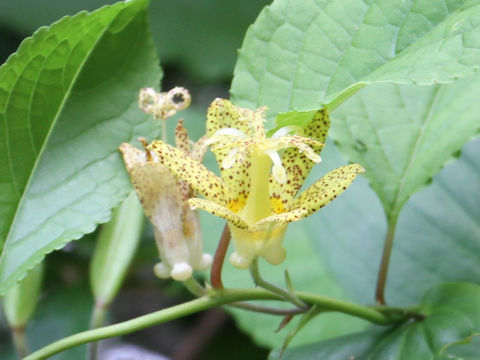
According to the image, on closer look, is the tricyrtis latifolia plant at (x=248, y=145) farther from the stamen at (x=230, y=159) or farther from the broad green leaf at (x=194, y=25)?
the broad green leaf at (x=194, y=25)

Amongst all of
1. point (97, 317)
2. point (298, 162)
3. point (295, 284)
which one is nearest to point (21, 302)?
point (97, 317)

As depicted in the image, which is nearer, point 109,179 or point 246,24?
point 109,179

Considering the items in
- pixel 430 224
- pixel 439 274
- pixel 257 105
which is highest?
pixel 257 105

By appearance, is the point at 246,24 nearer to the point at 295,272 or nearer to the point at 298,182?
the point at 295,272

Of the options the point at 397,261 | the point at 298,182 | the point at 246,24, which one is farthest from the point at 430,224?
the point at 246,24

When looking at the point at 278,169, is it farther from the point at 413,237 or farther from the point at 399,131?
the point at 413,237

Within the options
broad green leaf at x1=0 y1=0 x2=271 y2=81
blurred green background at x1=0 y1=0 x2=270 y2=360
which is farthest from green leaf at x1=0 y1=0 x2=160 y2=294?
broad green leaf at x1=0 y1=0 x2=271 y2=81

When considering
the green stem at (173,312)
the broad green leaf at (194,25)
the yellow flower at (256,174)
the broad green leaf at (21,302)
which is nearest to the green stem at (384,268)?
the green stem at (173,312)
